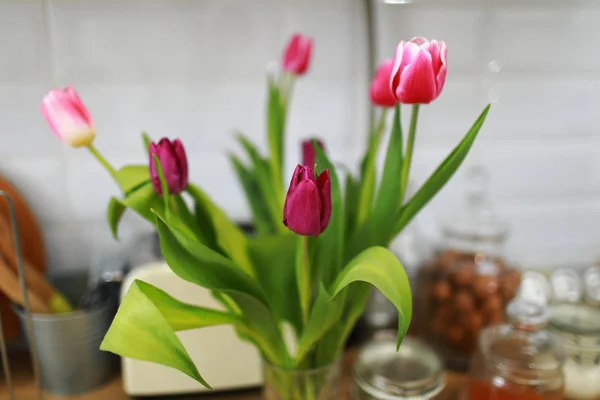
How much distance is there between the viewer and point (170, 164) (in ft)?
1.30

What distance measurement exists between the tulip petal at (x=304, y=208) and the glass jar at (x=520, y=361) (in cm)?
33

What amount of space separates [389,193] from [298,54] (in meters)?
0.21

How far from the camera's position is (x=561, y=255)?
837 mm

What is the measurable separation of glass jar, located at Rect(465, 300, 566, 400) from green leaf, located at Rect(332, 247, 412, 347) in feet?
0.88

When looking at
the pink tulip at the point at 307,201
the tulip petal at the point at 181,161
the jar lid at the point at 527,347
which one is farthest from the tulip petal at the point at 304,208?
the jar lid at the point at 527,347

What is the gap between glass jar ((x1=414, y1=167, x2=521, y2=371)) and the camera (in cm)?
66

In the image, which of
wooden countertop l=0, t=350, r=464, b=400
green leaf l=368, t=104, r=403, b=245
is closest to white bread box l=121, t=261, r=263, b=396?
wooden countertop l=0, t=350, r=464, b=400

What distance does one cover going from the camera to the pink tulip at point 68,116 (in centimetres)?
40

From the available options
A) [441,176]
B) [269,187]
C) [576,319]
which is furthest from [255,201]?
[576,319]

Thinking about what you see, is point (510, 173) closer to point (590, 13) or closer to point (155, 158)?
point (590, 13)

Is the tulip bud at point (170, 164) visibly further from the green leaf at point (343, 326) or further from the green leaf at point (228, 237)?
the green leaf at point (343, 326)

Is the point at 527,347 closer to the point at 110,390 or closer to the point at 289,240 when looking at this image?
the point at 289,240

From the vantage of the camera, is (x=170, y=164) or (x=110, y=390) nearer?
(x=170, y=164)

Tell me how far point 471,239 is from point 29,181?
1.96ft
